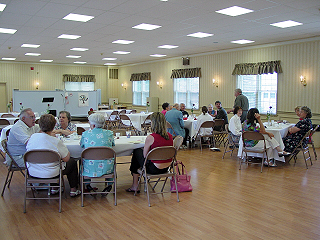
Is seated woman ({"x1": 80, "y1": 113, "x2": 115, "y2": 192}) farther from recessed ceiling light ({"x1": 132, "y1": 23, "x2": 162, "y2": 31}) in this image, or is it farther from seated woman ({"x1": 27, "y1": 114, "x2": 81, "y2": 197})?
recessed ceiling light ({"x1": 132, "y1": 23, "x2": 162, "y2": 31})

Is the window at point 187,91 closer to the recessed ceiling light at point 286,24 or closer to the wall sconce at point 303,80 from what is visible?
the wall sconce at point 303,80

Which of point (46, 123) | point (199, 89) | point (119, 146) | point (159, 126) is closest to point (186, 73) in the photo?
point (199, 89)

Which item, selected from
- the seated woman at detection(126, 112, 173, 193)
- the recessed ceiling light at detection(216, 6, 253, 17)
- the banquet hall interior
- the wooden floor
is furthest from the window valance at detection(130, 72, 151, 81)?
the seated woman at detection(126, 112, 173, 193)

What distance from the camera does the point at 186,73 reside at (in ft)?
42.7

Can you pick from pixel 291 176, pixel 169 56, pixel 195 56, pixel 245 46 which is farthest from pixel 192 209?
pixel 169 56

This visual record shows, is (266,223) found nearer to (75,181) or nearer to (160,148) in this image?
(160,148)

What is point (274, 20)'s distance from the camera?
671 centimetres

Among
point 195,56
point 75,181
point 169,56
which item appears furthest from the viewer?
point 169,56

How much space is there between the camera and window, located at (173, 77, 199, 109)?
503 inches

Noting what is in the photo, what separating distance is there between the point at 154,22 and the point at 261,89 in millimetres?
4897

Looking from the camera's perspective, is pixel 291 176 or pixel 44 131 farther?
pixel 291 176

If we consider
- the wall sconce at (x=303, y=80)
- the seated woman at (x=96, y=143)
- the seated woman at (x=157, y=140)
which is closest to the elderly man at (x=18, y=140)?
the seated woman at (x=96, y=143)

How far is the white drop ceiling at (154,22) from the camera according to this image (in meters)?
5.56

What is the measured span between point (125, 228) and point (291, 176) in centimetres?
344
